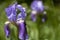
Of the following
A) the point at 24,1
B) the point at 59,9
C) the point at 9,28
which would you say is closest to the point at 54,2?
the point at 59,9

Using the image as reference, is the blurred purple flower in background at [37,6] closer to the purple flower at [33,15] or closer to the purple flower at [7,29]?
the purple flower at [33,15]

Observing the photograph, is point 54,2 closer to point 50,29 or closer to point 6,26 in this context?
point 50,29

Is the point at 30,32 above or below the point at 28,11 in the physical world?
below

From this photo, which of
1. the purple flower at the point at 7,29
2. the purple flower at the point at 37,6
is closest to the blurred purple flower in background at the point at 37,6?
the purple flower at the point at 37,6

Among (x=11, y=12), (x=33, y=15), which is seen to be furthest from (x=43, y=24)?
(x=11, y=12)
